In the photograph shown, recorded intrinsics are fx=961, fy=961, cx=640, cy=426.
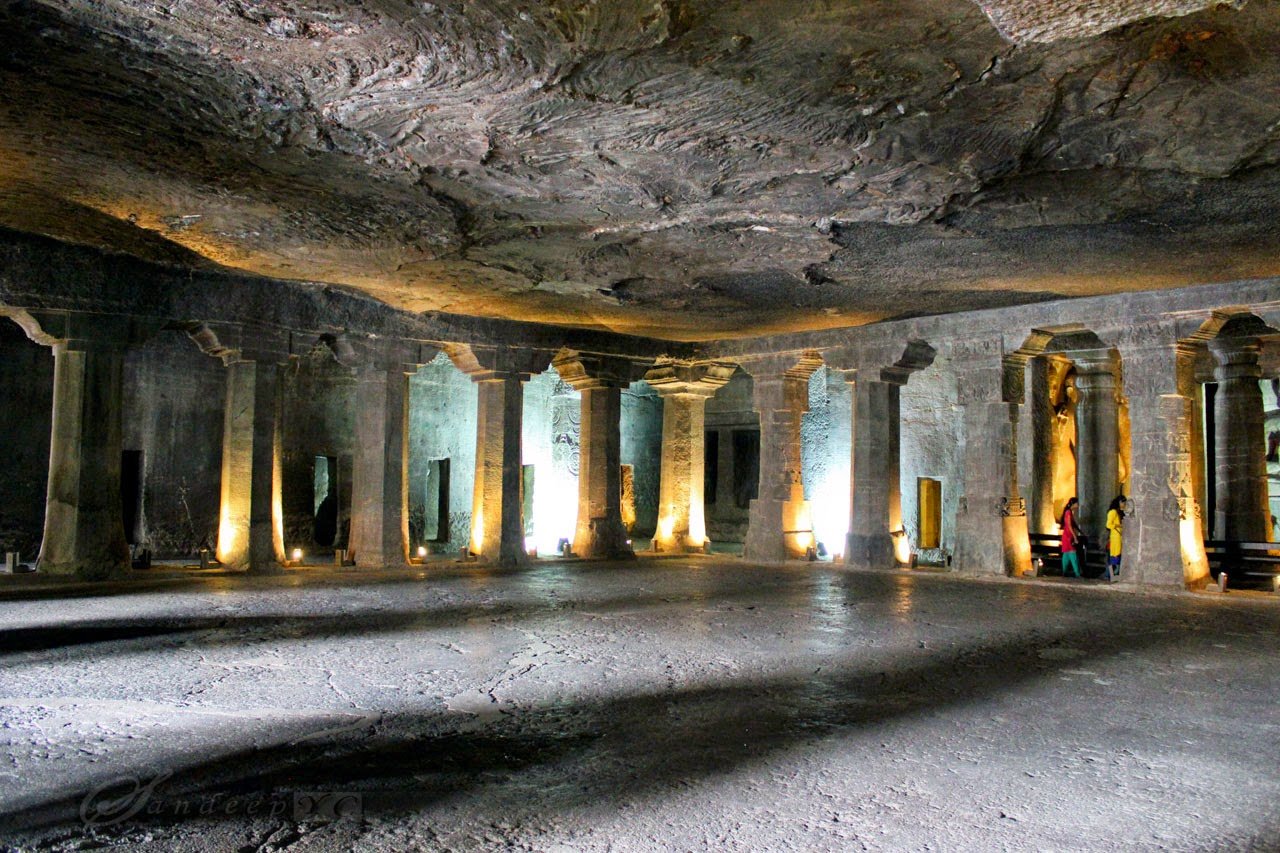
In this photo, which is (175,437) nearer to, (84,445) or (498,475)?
(84,445)

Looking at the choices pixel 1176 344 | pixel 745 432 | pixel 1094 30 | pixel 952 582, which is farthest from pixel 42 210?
pixel 745 432

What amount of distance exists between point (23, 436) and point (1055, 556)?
15.0 m

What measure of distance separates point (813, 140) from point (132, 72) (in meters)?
4.06

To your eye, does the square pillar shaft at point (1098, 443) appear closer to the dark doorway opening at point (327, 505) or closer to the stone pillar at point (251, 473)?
the stone pillar at point (251, 473)

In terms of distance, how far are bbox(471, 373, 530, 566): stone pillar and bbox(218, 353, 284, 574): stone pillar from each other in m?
2.73

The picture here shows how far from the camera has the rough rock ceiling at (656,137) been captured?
15.5ft

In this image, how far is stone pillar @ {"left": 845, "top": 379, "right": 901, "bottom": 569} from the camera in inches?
526

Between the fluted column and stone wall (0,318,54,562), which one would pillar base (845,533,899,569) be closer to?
the fluted column

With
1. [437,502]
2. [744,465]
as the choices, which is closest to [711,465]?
[744,465]

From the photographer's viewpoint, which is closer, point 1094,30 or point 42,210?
point 1094,30

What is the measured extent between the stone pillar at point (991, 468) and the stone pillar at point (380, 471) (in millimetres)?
7316

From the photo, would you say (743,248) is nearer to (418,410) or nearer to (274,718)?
(274,718)

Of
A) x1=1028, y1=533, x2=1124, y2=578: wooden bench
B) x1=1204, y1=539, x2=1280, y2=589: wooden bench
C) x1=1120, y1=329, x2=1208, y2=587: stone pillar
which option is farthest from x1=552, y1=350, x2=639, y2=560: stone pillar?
x1=1204, y1=539, x2=1280, y2=589: wooden bench

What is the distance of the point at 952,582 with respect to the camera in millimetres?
11633
